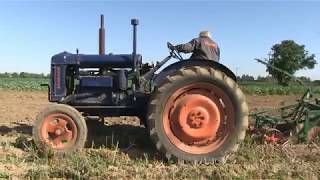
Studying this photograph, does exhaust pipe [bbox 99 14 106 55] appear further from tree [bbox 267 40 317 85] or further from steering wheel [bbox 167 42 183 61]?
tree [bbox 267 40 317 85]

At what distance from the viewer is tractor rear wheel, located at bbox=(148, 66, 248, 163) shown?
664 centimetres

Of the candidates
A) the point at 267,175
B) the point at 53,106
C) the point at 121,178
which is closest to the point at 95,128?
the point at 53,106

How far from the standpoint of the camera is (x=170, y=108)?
6.77 metres

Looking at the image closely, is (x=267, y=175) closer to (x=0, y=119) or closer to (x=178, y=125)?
(x=178, y=125)

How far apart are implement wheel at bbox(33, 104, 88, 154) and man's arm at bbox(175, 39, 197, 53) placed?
1.73 m

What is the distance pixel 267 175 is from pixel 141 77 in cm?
263

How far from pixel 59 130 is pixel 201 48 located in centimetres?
236

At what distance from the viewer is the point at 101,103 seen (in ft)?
24.7

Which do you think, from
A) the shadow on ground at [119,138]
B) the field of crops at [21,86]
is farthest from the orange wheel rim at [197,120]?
the field of crops at [21,86]

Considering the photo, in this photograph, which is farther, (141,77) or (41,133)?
(141,77)

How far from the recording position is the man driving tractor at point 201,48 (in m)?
7.10

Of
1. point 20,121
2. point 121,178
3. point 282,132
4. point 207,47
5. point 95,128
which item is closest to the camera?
point 121,178

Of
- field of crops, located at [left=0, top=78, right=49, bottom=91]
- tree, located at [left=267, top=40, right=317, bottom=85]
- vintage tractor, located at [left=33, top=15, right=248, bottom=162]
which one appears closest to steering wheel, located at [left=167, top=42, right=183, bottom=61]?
vintage tractor, located at [left=33, top=15, right=248, bottom=162]

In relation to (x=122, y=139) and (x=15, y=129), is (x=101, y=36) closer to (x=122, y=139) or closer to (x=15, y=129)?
(x=122, y=139)
